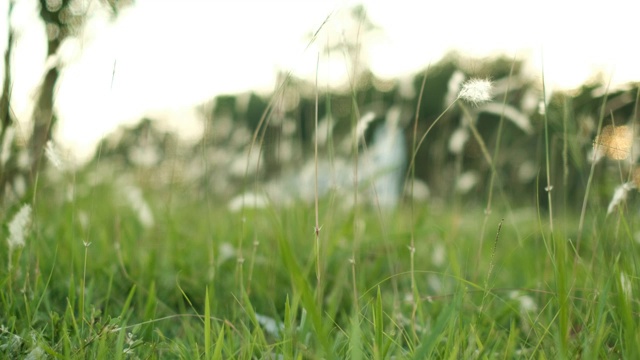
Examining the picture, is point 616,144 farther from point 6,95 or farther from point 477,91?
point 6,95

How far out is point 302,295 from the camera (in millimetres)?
655

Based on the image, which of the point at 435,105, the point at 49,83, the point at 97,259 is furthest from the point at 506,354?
the point at 435,105

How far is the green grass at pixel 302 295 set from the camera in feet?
2.93

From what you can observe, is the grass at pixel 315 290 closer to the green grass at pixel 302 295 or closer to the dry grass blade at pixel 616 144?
the green grass at pixel 302 295

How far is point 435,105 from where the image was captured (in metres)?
10.2

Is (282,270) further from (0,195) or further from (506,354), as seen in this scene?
(0,195)

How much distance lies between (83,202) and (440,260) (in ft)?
5.24

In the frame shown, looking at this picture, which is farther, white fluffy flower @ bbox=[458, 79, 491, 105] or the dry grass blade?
the dry grass blade

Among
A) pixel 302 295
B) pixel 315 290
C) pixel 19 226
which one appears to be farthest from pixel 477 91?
pixel 19 226

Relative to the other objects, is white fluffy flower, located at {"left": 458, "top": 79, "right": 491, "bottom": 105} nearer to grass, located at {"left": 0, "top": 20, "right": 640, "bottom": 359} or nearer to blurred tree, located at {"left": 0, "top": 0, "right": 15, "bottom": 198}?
grass, located at {"left": 0, "top": 20, "right": 640, "bottom": 359}

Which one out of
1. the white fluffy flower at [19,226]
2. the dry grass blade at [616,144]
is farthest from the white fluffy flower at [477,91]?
the white fluffy flower at [19,226]

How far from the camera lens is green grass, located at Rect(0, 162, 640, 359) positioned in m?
0.89

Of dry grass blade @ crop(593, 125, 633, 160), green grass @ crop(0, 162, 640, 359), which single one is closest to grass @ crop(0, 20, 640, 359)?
green grass @ crop(0, 162, 640, 359)

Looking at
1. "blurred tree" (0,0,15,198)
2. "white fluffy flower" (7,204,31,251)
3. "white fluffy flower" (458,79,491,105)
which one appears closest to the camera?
"white fluffy flower" (458,79,491,105)
